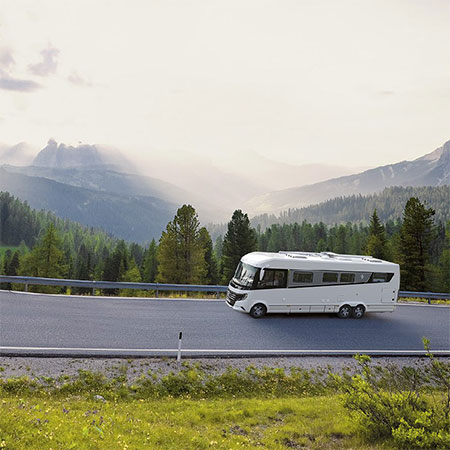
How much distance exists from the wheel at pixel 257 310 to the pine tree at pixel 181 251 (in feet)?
72.4

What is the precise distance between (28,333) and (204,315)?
296 inches

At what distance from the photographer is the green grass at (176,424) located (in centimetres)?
666

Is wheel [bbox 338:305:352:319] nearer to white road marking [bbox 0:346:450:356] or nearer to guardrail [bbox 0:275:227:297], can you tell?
white road marking [bbox 0:346:450:356]

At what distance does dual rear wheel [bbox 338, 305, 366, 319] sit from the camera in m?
19.8

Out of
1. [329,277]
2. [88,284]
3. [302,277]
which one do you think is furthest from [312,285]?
[88,284]

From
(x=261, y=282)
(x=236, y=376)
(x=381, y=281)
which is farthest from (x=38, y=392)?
(x=381, y=281)

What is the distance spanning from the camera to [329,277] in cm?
1930

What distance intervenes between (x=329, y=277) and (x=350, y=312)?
2376 millimetres

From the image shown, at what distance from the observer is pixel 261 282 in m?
18.6

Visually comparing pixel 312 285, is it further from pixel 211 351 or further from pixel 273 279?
pixel 211 351

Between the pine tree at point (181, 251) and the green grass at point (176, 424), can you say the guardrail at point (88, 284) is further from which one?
the pine tree at point (181, 251)

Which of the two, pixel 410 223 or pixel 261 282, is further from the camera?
pixel 410 223

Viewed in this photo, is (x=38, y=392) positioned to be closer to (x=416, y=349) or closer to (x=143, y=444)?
(x=143, y=444)

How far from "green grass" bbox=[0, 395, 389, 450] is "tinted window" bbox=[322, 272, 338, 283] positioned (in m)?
8.23
